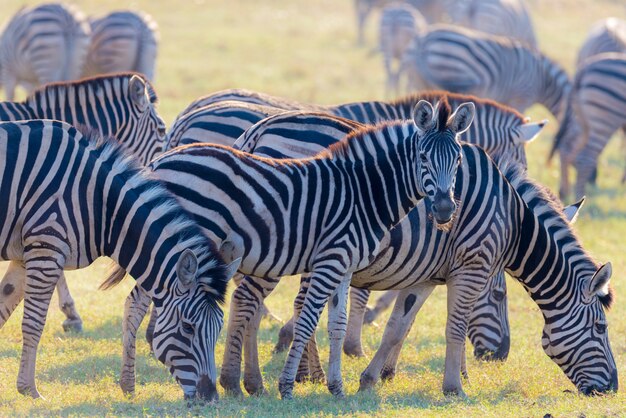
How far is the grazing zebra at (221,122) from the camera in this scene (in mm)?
9797

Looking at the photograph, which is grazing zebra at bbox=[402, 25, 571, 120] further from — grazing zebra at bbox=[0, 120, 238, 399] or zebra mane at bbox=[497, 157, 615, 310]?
grazing zebra at bbox=[0, 120, 238, 399]

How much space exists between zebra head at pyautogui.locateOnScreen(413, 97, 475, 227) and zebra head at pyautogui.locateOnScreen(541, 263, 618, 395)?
1.67 metres

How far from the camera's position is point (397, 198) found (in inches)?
304

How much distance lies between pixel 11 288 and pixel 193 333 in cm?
187

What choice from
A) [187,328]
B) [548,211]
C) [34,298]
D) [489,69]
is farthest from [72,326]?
[489,69]

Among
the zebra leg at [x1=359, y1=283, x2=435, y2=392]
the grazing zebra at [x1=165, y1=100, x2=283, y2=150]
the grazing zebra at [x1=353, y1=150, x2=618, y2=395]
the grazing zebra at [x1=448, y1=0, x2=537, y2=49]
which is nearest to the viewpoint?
the grazing zebra at [x1=353, y1=150, x2=618, y2=395]

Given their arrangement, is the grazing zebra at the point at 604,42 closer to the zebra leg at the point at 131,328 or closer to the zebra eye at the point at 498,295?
the zebra eye at the point at 498,295

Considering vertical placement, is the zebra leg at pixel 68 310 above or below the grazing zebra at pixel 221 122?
below

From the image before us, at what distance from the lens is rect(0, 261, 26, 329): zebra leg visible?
794cm

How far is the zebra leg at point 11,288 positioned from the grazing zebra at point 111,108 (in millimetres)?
2708

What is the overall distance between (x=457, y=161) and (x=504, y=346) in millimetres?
2732

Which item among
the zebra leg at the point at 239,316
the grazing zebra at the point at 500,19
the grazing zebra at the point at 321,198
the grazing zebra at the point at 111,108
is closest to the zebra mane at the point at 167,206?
the grazing zebra at the point at 321,198

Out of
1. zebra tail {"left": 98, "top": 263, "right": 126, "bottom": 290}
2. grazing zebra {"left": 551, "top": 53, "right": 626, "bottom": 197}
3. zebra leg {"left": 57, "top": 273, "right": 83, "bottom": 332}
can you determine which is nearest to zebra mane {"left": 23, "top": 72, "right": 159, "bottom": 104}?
zebra leg {"left": 57, "top": 273, "right": 83, "bottom": 332}

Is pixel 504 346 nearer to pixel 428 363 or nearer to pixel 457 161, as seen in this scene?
pixel 428 363
